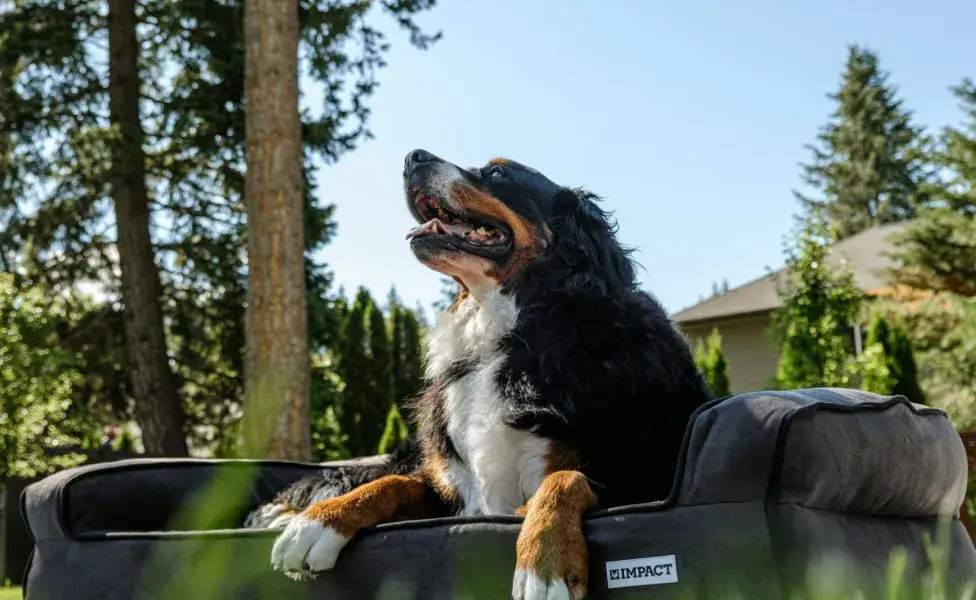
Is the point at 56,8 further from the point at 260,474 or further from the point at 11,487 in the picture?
the point at 260,474

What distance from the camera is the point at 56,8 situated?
10.2m

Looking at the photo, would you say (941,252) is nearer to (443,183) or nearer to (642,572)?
(443,183)

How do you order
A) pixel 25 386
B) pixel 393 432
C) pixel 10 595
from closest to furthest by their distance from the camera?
pixel 10 595 → pixel 25 386 → pixel 393 432

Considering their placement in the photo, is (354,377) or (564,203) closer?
(564,203)

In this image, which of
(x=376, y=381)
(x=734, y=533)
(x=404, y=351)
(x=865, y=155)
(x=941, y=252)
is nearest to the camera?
(x=734, y=533)

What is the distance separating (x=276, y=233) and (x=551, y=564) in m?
5.60

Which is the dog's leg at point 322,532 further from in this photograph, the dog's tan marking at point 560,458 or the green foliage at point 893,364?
the green foliage at point 893,364

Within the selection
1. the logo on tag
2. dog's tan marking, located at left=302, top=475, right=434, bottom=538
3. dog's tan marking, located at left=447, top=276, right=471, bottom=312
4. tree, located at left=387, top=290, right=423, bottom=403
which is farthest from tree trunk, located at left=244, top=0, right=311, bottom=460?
tree, located at left=387, top=290, right=423, bottom=403

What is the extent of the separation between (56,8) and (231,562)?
9.78 meters

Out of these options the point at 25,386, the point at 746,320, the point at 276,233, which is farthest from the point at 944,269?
the point at 25,386

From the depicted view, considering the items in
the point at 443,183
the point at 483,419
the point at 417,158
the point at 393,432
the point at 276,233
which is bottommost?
the point at 393,432

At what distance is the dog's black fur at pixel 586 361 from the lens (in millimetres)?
2367

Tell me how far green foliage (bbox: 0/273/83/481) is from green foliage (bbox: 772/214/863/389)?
8206mm

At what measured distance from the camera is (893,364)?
11.4 m
